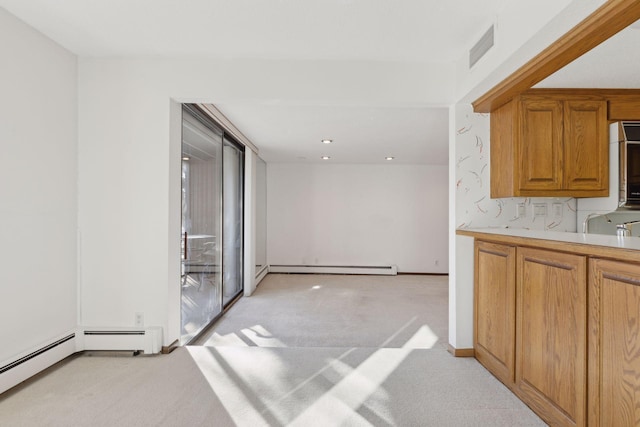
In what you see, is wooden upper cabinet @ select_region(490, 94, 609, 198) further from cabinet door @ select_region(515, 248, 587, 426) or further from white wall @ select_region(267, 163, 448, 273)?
white wall @ select_region(267, 163, 448, 273)

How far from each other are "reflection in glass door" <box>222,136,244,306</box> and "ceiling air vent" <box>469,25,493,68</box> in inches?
116

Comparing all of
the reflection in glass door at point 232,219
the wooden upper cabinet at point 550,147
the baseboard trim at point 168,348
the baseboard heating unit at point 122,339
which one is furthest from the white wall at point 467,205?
the reflection in glass door at point 232,219

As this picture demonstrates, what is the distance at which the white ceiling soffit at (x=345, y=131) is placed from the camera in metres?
3.64

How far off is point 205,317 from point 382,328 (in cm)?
197

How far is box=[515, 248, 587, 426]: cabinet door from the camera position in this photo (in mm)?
1654

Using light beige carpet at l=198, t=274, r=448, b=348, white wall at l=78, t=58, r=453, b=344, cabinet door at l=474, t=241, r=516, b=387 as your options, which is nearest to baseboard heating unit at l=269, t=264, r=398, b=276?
light beige carpet at l=198, t=274, r=448, b=348

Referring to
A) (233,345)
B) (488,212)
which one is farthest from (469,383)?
(233,345)

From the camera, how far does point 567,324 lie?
68.3 inches

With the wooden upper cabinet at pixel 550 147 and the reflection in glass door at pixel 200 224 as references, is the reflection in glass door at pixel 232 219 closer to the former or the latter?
the reflection in glass door at pixel 200 224

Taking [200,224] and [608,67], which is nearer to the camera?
[608,67]

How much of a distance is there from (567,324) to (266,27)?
2538mm

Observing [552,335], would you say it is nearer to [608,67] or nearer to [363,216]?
[608,67]

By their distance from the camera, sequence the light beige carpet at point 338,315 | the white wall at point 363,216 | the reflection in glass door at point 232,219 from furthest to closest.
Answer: the white wall at point 363,216 → the reflection in glass door at point 232,219 → the light beige carpet at point 338,315

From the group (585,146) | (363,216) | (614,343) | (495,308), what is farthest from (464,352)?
(363,216)
